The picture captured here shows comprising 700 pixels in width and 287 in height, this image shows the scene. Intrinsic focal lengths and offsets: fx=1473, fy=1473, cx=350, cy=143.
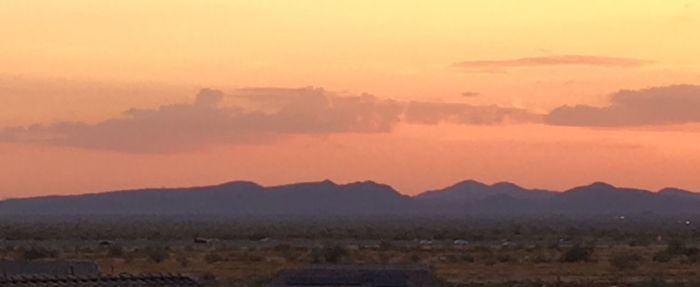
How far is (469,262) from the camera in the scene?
268 ft

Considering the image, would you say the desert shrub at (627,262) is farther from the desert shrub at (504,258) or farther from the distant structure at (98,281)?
the distant structure at (98,281)

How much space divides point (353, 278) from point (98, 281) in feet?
57.7

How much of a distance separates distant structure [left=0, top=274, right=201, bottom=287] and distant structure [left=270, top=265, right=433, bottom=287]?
15.1 m

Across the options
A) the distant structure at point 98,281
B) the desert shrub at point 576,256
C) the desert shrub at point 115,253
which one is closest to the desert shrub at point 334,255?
the desert shrub at point 576,256

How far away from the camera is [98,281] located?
79.4ft

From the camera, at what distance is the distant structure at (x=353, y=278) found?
41000 mm

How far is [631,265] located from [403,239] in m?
50.9

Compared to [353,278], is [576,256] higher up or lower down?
higher up

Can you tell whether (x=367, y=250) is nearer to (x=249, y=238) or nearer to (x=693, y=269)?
(x=693, y=269)

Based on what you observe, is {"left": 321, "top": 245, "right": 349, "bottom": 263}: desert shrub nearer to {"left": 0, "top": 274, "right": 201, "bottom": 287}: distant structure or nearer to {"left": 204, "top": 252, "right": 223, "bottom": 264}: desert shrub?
{"left": 204, "top": 252, "right": 223, "bottom": 264}: desert shrub

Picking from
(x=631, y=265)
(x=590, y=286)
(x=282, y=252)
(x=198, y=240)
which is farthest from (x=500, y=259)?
(x=198, y=240)

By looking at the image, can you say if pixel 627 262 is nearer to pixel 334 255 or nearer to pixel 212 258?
pixel 334 255

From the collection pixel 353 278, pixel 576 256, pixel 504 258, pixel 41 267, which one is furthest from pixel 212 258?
pixel 353 278

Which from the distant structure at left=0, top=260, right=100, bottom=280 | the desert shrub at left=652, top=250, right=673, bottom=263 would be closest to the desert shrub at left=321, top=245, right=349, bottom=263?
the desert shrub at left=652, top=250, right=673, bottom=263
